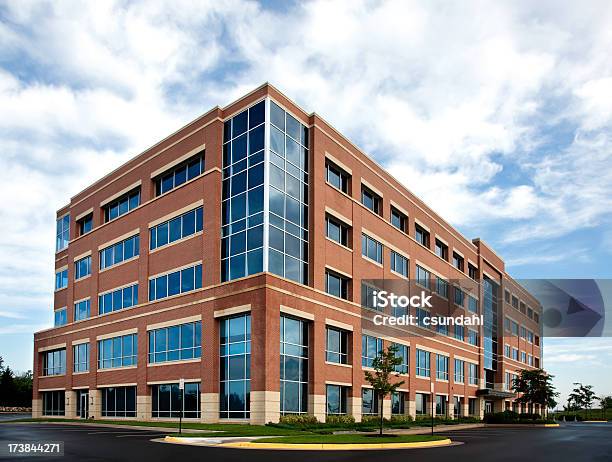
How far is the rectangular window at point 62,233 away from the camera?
208 feet

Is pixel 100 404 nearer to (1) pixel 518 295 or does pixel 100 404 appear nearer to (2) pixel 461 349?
(2) pixel 461 349

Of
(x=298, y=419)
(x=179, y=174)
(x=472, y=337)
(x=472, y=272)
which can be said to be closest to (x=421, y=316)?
(x=472, y=337)

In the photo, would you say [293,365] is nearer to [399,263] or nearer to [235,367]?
[235,367]

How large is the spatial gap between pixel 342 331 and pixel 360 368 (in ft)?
Result: 10.3

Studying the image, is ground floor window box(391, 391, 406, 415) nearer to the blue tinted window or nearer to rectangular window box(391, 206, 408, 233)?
rectangular window box(391, 206, 408, 233)

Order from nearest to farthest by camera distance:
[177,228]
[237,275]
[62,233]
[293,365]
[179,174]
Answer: [293,365] < [237,275] < [177,228] < [179,174] < [62,233]

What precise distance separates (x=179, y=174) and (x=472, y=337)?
4280cm

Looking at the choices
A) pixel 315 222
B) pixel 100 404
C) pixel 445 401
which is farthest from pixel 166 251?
pixel 445 401

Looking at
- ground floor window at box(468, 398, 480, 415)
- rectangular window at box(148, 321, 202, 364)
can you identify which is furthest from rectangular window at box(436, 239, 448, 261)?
rectangular window at box(148, 321, 202, 364)

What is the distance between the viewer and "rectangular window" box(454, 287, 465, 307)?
69750 millimetres

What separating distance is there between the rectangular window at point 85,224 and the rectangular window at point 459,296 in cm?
3777

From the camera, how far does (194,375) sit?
40.6 metres

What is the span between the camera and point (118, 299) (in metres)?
51.1

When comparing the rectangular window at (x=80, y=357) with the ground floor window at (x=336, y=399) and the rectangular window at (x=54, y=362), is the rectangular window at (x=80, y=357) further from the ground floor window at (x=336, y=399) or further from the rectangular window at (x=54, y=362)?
the ground floor window at (x=336, y=399)
